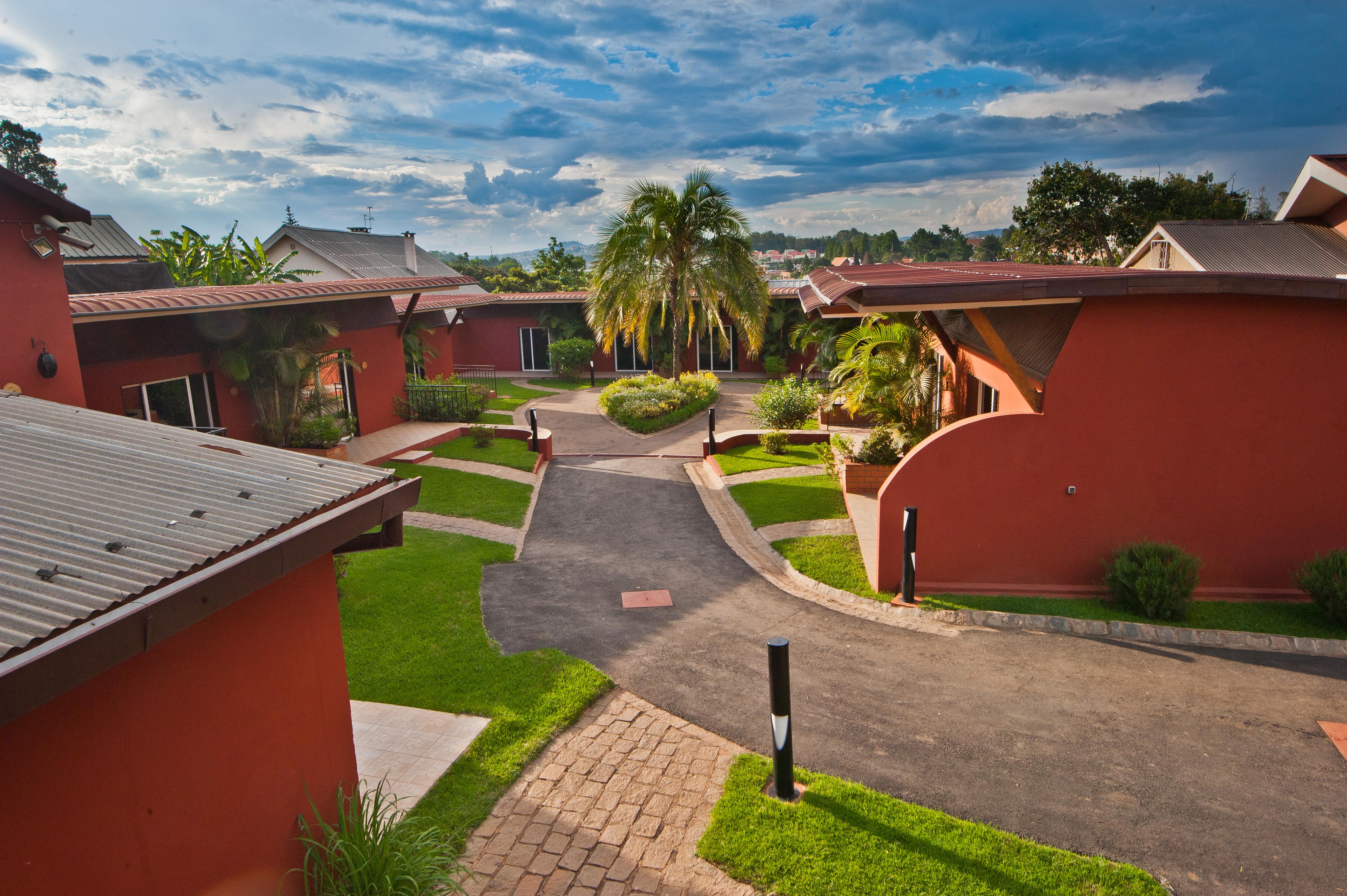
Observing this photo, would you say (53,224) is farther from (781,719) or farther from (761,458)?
(761,458)

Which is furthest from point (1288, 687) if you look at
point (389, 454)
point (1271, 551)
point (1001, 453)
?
point (389, 454)

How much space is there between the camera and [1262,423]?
923 centimetres

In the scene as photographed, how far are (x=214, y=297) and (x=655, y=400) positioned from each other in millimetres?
12753

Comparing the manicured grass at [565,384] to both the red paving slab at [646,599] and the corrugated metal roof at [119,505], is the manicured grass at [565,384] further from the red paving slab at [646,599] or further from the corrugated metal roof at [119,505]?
the corrugated metal roof at [119,505]

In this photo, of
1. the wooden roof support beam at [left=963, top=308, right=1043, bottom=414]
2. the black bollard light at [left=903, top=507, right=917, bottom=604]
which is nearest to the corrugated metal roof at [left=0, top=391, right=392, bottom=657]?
the black bollard light at [left=903, top=507, right=917, bottom=604]

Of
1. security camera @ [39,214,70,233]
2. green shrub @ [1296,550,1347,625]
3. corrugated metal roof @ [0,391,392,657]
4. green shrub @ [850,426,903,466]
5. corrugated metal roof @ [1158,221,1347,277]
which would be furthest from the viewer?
corrugated metal roof @ [1158,221,1347,277]

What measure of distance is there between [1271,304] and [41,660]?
11.1 meters

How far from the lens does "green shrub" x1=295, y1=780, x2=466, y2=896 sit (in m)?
4.35

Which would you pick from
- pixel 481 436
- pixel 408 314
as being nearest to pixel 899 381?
pixel 481 436

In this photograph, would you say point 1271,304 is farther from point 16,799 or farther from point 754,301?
point 754,301

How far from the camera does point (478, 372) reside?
34344 mm

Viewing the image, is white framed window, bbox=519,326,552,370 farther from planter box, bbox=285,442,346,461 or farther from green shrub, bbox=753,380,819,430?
planter box, bbox=285,442,346,461

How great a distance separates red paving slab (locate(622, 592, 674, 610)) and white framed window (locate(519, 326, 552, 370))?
81.5 ft

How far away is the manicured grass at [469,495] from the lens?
1373 cm
